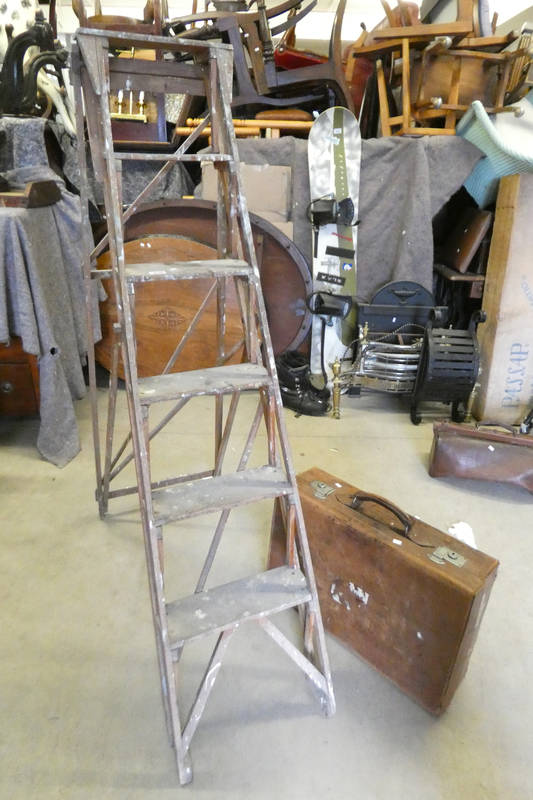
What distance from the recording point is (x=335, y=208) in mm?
3107

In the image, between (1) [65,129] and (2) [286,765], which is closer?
(2) [286,765]

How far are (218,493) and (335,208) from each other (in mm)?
2382

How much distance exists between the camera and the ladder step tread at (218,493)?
1198mm

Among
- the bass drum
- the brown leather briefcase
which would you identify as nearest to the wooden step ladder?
the brown leather briefcase

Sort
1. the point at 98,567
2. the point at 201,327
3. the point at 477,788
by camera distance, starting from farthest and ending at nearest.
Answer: the point at 201,327 → the point at 98,567 → the point at 477,788

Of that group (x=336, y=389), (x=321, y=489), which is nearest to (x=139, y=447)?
(x=321, y=489)

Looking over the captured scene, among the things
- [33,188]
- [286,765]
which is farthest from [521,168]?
[286,765]

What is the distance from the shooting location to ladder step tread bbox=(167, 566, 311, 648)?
1179 mm

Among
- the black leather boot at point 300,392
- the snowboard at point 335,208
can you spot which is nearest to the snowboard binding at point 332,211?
the snowboard at point 335,208

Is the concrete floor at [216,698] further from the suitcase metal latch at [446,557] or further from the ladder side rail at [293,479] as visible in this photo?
the suitcase metal latch at [446,557]

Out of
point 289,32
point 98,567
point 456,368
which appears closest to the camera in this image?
point 98,567

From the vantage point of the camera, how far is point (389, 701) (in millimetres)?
1369

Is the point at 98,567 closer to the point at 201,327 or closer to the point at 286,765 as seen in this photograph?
the point at 286,765

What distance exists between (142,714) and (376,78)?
3693mm
